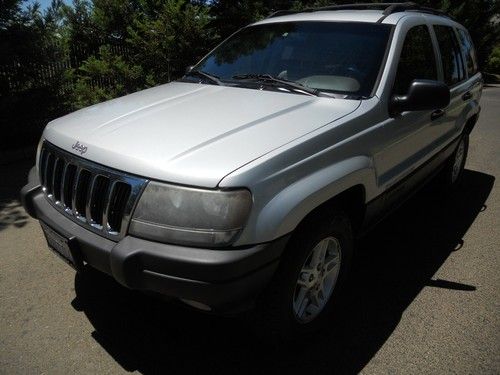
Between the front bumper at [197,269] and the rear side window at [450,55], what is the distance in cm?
284

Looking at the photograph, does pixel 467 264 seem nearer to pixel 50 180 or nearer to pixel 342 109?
pixel 342 109

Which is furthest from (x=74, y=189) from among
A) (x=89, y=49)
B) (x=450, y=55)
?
(x=89, y=49)

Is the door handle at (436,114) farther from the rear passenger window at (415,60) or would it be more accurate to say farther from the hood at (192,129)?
the hood at (192,129)

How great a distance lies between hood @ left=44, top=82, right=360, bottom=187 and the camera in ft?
7.15

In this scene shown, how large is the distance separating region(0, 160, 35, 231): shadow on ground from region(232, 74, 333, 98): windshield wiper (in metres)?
2.60

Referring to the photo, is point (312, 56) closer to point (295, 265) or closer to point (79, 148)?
point (295, 265)

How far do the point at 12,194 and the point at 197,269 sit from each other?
4.00 metres

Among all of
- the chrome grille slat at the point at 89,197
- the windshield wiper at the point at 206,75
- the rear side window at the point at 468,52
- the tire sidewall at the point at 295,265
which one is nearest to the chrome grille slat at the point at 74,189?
the chrome grille slat at the point at 89,197

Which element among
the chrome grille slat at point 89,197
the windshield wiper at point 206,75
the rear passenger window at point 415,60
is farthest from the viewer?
the windshield wiper at point 206,75

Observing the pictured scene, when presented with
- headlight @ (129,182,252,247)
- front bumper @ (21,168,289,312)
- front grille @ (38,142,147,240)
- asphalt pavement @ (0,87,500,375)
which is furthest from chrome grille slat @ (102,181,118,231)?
asphalt pavement @ (0,87,500,375)

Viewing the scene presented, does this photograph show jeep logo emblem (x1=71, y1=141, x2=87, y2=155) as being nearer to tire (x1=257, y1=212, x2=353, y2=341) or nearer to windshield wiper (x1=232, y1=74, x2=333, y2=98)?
tire (x1=257, y1=212, x2=353, y2=341)

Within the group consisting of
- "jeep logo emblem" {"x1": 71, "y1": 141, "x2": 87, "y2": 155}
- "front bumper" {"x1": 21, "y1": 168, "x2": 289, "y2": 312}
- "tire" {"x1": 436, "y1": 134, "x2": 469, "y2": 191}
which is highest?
"jeep logo emblem" {"x1": 71, "y1": 141, "x2": 87, "y2": 155}

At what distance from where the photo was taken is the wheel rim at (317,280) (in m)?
2.61

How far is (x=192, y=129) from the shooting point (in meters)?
2.51
